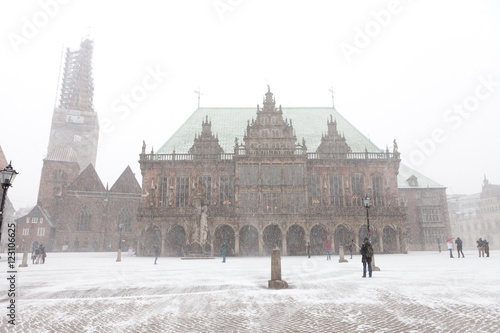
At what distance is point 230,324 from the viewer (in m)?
6.20

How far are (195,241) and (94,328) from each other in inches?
909

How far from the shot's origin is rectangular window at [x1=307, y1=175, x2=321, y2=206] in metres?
39.8

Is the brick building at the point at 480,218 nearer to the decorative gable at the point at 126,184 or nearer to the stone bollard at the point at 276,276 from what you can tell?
the decorative gable at the point at 126,184

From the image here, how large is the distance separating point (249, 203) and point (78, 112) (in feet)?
200

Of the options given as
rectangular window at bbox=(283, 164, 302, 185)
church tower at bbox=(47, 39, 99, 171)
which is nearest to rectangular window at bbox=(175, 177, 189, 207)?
rectangular window at bbox=(283, 164, 302, 185)

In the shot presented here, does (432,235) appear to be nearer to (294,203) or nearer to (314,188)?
(314,188)

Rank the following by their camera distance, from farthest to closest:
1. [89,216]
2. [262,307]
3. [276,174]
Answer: [89,216] → [276,174] → [262,307]

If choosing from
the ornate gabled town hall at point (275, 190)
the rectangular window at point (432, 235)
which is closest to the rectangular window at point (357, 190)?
the ornate gabled town hall at point (275, 190)

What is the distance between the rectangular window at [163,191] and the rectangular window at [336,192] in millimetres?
19933

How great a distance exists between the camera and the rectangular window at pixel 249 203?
3734cm

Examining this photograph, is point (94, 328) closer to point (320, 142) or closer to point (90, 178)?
point (320, 142)

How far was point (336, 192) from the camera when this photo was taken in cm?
4000

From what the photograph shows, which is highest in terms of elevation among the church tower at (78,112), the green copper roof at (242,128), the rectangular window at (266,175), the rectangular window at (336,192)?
the church tower at (78,112)

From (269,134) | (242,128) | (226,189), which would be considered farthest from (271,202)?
(242,128)
